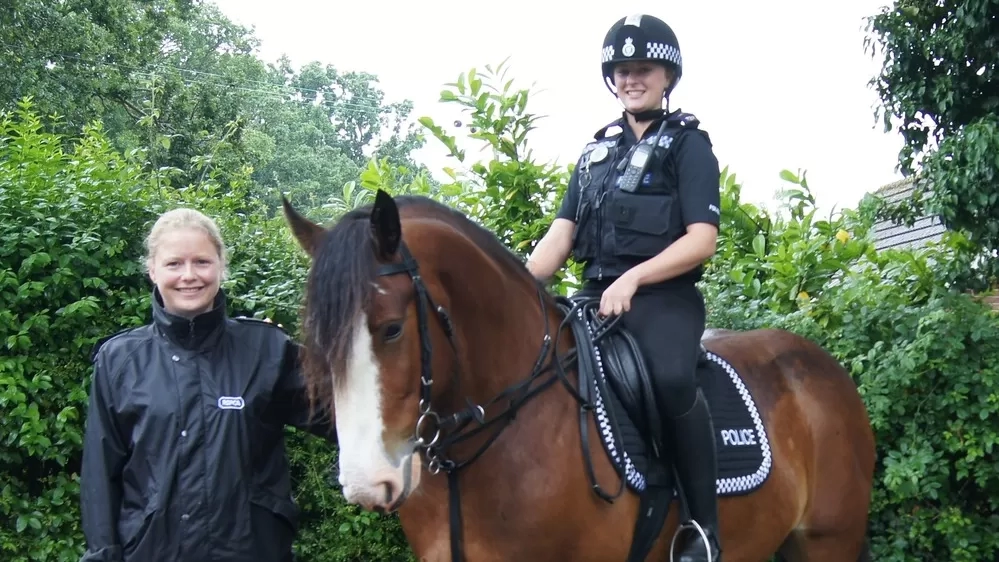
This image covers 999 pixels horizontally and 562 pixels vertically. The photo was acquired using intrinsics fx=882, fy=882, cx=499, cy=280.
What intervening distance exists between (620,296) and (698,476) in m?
0.73

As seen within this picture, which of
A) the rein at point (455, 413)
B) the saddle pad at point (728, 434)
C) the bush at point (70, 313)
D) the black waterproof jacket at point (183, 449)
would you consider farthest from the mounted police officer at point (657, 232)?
the bush at point (70, 313)

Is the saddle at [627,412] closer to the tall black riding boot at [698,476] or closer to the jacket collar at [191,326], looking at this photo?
the tall black riding boot at [698,476]

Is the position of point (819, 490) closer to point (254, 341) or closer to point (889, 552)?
point (889, 552)

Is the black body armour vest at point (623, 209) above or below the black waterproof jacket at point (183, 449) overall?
above

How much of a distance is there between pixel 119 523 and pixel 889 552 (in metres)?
3.98

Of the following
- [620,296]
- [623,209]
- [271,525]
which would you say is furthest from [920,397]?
[271,525]

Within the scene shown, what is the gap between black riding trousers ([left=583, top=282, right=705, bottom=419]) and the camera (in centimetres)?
310

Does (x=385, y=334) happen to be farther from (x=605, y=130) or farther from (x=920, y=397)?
(x=920, y=397)

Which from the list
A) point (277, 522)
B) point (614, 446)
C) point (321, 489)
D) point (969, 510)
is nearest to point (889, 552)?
point (969, 510)

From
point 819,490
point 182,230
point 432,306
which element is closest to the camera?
point 432,306

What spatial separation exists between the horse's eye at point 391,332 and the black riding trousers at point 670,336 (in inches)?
43.2

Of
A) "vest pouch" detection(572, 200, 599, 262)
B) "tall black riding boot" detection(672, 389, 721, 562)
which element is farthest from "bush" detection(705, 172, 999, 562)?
"vest pouch" detection(572, 200, 599, 262)

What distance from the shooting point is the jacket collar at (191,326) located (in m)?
3.09

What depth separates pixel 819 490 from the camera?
4.03m
